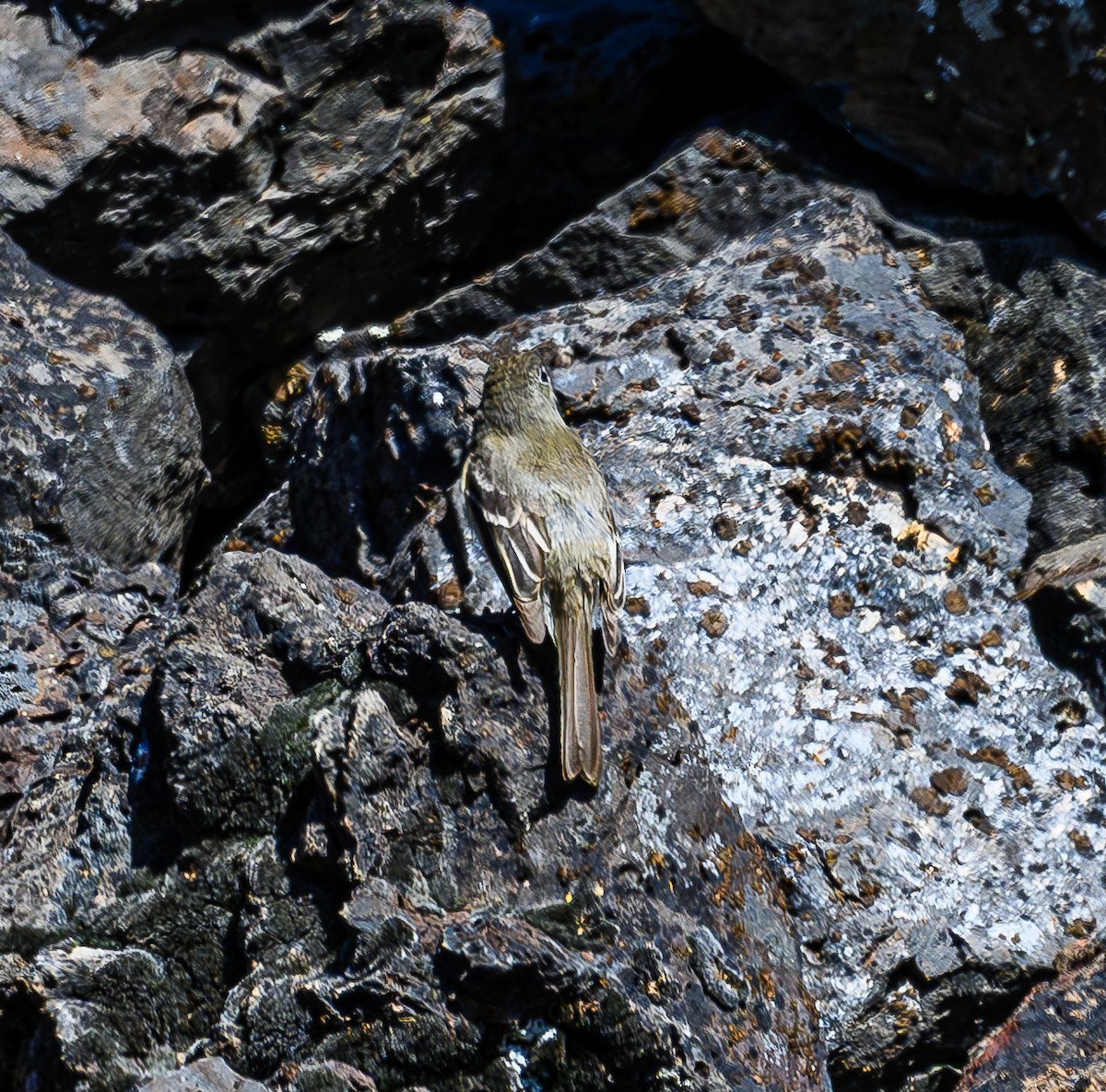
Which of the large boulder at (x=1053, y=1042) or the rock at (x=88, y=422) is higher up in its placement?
the rock at (x=88, y=422)

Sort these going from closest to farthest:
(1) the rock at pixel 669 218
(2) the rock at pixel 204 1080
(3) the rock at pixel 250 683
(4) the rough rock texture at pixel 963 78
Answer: (2) the rock at pixel 204 1080
(3) the rock at pixel 250 683
(4) the rough rock texture at pixel 963 78
(1) the rock at pixel 669 218

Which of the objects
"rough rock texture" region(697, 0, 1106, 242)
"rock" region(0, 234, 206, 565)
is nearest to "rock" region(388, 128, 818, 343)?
"rough rock texture" region(697, 0, 1106, 242)

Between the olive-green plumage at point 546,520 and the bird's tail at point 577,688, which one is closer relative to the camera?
the bird's tail at point 577,688

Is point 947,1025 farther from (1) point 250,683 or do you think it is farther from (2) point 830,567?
(1) point 250,683

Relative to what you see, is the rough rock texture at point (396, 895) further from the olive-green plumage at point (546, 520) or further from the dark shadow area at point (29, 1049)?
the olive-green plumage at point (546, 520)

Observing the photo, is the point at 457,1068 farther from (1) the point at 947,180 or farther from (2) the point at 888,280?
(1) the point at 947,180

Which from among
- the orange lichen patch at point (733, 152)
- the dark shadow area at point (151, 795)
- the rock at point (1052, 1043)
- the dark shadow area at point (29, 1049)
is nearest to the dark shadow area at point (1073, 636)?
the rock at point (1052, 1043)
